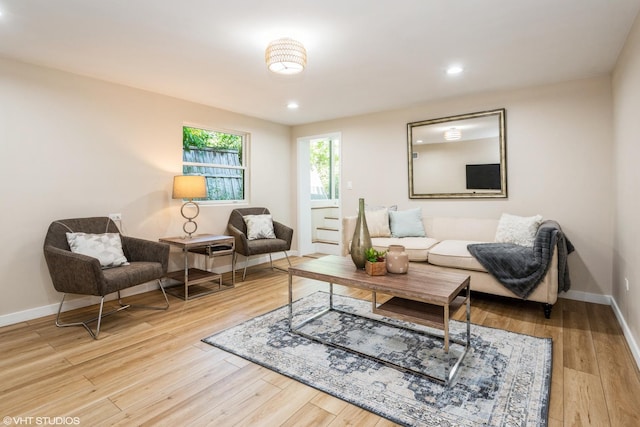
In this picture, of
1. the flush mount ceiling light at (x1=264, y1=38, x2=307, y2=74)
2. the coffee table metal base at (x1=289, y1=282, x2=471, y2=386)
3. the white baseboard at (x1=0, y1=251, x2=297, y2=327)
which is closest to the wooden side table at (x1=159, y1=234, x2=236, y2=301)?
the white baseboard at (x1=0, y1=251, x2=297, y2=327)

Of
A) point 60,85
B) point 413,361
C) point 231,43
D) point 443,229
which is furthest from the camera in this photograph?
point 443,229

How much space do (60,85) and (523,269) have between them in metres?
4.62

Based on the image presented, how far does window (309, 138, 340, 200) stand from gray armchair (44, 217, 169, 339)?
4.08 m

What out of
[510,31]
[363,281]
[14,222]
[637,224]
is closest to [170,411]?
[363,281]

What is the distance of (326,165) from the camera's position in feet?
22.8

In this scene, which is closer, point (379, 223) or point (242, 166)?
point (379, 223)

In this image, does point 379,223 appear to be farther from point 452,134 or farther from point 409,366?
point 409,366

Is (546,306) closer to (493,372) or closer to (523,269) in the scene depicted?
(523,269)

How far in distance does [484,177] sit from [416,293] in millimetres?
2543

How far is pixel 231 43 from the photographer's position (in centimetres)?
257

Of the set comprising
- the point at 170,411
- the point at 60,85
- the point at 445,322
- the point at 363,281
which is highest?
the point at 60,85

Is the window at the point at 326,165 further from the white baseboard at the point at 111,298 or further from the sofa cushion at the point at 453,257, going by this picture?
the white baseboard at the point at 111,298

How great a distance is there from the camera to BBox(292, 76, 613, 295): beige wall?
3.27 meters

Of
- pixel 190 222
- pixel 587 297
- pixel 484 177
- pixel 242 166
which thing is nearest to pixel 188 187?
pixel 190 222
